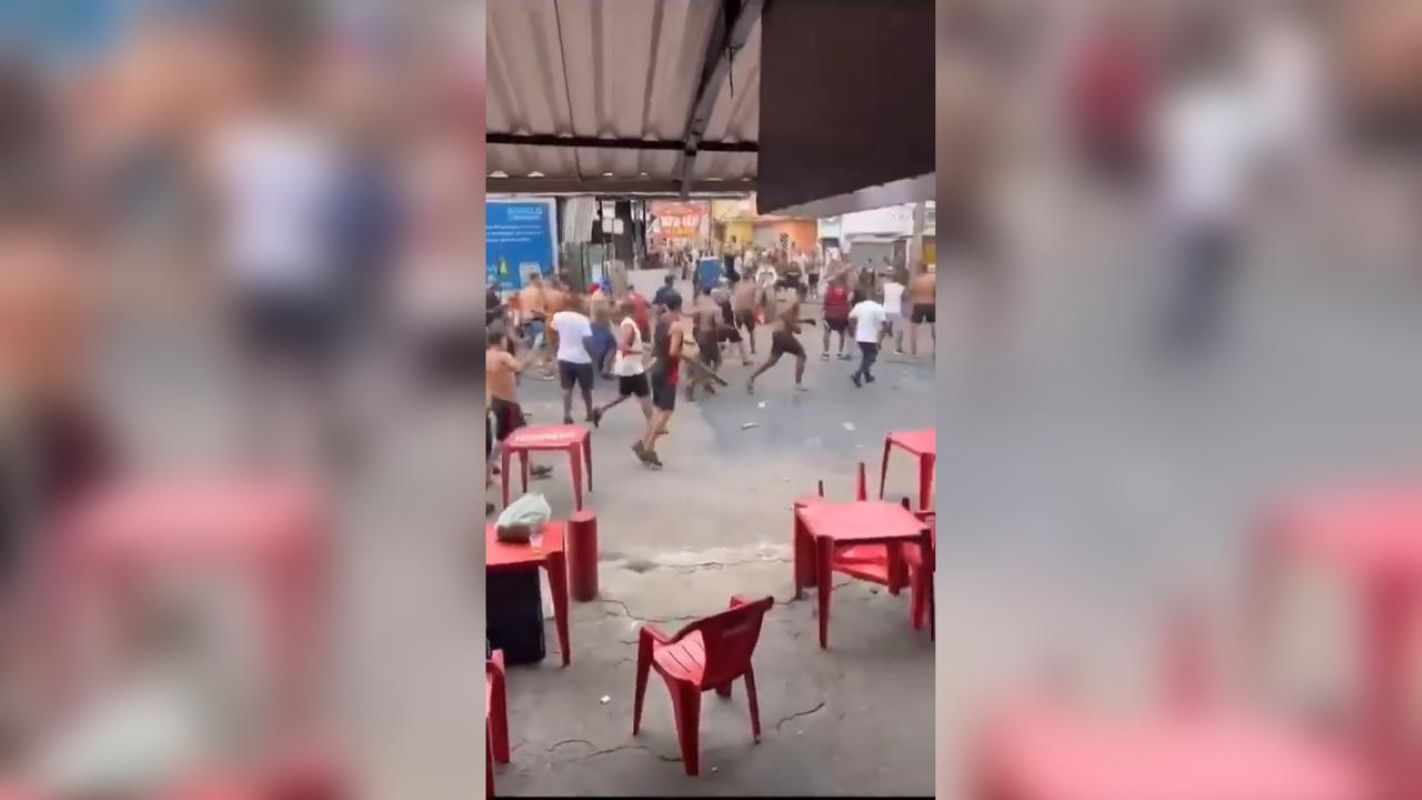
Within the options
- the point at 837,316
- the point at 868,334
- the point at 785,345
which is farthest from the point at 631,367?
the point at 837,316

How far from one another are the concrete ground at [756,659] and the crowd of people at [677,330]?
0.65 metres

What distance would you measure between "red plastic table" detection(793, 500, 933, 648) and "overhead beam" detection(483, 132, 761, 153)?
279 centimetres

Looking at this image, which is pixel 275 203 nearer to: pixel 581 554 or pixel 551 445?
pixel 581 554

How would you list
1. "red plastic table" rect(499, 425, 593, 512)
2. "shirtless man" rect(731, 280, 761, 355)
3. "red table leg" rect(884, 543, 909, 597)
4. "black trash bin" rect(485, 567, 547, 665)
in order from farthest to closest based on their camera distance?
"shirtless man" rect(731, 280, 761, 355)
"red plastic table" rect(499, 425, 593, 512)
"red table leg" rect(884, 543, 909, 597)
"black trash bin" rect(485, 567, 547, 665)

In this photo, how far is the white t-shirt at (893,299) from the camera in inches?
396

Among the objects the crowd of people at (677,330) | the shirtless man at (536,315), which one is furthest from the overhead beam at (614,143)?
the shirtless man at (536,315)

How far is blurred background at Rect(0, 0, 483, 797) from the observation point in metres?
0.52

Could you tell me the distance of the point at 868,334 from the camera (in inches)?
377

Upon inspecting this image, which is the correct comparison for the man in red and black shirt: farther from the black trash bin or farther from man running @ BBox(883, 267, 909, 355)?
the black trash bin

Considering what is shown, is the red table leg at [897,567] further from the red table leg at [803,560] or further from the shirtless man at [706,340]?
the shirtless man at [706,340]

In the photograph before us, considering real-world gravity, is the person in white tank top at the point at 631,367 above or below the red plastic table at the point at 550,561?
above

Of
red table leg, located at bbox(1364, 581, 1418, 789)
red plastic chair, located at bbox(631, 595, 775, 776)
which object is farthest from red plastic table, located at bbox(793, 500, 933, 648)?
red table leg, located at bbox(1364, 581, 1418, 789)

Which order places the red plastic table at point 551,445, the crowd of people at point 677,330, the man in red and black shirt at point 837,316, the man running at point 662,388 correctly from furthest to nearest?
the man in red and black shirt at point 837,316
the crowd of people at point 677,330
the man running at point 662,388
the red plastic table at point 551,445

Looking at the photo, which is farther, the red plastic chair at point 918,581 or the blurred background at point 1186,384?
the red plastic chair at point 918,581
